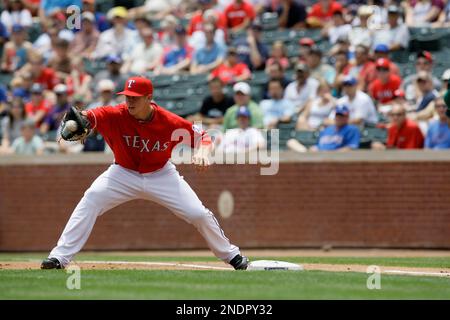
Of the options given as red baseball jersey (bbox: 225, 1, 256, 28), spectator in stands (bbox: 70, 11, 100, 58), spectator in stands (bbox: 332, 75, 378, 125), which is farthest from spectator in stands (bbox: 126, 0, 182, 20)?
spectator in stands (bbox: 332, 75, 378, 125)

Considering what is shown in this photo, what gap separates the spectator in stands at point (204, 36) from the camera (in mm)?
18594

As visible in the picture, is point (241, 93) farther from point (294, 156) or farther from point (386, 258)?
point (386, 258)

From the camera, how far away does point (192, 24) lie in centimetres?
1950

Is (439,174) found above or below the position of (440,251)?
above

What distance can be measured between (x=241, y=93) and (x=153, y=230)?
2540 mm

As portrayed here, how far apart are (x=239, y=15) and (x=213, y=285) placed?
36.0ft

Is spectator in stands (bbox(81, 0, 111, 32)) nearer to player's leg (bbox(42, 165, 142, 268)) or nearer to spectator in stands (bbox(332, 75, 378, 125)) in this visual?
spectator in stands (bbox(332, 75, 378, 125))

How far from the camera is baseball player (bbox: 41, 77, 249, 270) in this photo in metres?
9.98

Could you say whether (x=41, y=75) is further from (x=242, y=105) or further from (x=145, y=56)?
(x=242, y=105)

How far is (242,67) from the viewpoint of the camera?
58.9 ft

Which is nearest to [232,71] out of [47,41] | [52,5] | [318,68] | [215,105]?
[215,105]

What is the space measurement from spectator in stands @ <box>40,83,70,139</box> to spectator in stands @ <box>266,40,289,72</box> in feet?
11.5
